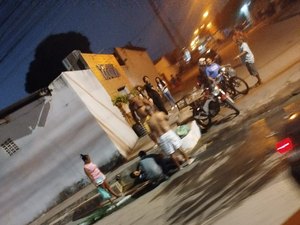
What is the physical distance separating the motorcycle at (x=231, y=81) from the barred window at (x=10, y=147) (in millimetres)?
7841

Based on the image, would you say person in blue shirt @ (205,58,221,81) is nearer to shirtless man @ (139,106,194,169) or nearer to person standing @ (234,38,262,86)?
person standing @ (234,38,262,86)

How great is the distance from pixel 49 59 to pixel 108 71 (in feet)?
52.4

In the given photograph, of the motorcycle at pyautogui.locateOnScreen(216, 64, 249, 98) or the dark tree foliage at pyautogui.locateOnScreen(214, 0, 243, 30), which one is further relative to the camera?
the dark tree foliage at pyautogui.locateOnScreen(214, 0, 243, 30)

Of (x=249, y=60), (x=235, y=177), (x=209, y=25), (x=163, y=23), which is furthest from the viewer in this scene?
(x=209, y=25)

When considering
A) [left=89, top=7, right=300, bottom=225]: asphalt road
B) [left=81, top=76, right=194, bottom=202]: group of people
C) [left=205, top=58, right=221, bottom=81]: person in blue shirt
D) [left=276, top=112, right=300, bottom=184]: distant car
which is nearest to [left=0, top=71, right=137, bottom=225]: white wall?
[left=81, top=76, right=194, bottom=202]: group of people

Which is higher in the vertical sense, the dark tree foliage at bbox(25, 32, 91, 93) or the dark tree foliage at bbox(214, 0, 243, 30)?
the dark tree foliage at bbox(25, 32, 91, 93)

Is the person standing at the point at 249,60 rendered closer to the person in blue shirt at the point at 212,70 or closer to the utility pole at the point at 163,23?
the person in blue shirt at the point at 212,70

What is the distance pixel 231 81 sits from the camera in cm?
1378

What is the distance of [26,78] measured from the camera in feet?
122

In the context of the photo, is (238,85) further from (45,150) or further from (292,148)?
(292,148)

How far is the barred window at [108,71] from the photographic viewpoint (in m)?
22.7

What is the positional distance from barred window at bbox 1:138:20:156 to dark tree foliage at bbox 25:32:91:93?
840 inches

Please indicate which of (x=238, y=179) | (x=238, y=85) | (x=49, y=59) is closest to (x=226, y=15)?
(x=49, y=59)

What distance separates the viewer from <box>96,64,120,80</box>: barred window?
74.3ft
